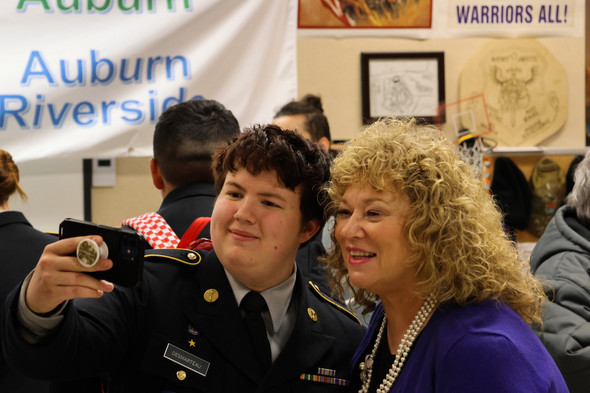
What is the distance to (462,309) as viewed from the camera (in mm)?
1543

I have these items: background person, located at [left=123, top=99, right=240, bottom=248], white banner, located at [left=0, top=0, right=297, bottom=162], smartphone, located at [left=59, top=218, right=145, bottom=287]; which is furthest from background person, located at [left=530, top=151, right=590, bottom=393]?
white banner, located at [left=0, top=0, right=297, bottom=162]

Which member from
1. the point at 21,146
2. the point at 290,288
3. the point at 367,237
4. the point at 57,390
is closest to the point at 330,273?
the point at 290,288

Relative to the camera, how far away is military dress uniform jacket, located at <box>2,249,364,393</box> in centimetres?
149

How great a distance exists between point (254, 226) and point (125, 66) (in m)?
2.01

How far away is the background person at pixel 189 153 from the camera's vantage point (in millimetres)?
2398

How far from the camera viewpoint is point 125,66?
344 cm

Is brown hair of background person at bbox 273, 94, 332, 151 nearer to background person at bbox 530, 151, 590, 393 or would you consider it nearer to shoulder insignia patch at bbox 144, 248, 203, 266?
background person at bbox 530, 151, 590, 393

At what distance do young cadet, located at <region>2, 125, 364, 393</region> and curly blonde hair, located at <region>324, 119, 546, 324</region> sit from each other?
0.19 metres

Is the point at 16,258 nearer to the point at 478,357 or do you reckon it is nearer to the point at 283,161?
the point at 283,161

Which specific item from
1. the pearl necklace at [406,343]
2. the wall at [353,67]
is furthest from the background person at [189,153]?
the wall at [353,67]

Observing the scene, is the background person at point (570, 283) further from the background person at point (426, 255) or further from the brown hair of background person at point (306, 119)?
the brown hair of background person at point (306, 119)

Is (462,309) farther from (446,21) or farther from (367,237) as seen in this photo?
(446,21)

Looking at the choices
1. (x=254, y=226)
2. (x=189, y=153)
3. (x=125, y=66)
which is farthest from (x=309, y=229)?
(x=125, y=66)

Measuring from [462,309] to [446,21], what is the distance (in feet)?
10.2
